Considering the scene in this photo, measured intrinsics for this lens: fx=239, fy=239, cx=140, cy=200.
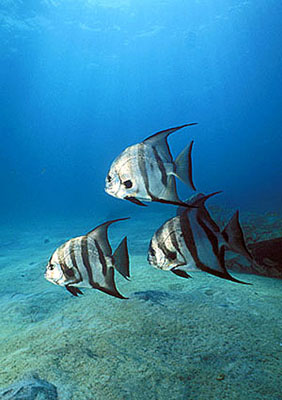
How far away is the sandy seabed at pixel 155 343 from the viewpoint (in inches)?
79.8

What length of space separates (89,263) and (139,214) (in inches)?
786

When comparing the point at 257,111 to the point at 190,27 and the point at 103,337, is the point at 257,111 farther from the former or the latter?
the point at 103,337

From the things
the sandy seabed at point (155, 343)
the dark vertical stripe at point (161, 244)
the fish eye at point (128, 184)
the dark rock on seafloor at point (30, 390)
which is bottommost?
the sandy seabed at point (155, 343)

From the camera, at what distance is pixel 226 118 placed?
128 m

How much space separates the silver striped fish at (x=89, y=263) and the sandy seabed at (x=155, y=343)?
0.95 m

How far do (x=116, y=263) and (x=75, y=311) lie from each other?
2212mm

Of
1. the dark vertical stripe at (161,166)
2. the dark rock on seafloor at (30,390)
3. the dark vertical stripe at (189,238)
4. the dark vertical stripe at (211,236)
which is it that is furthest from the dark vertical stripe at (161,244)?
the dark rock on seafloor at (30,390)

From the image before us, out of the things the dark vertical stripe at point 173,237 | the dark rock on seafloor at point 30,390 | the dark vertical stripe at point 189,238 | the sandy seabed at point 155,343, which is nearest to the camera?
the dark vertical stripe at point 189,238

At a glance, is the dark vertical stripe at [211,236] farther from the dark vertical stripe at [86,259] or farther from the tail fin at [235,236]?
the dark vertical stripe at [86,259]

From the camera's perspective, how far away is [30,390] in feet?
6.54

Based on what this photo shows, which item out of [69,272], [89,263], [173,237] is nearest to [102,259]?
[89,263]

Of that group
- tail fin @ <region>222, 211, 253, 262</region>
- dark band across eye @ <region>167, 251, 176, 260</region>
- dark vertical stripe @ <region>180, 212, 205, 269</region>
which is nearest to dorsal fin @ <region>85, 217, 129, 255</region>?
dark band across eye @ <region>167, 251, 176, 260</region>

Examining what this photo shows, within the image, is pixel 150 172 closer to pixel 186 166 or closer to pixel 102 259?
pixel 186 166

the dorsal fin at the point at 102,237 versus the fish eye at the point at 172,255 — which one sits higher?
the dorsal fin at the point at 102,237
